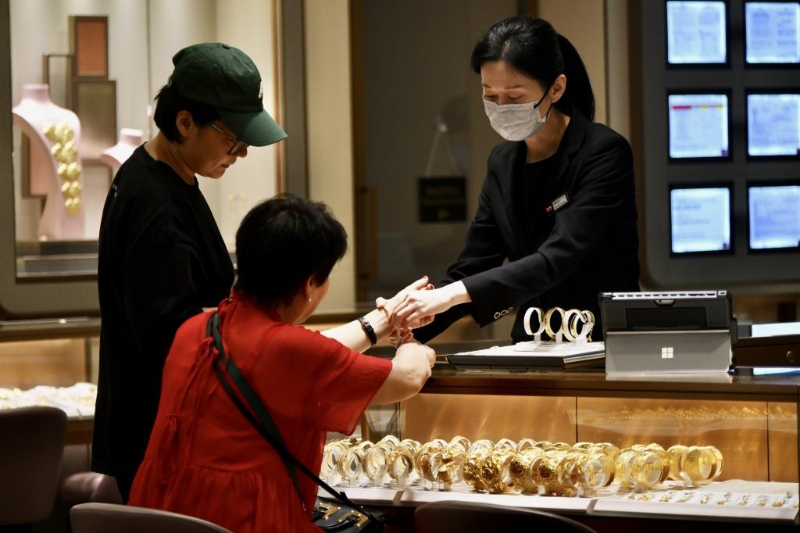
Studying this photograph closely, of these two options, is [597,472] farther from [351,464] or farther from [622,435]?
[351,464]

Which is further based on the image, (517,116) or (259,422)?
(517,116)

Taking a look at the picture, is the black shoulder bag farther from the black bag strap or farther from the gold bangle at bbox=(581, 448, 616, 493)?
the gold bangle at bbox=(581, 448, 616, 493)

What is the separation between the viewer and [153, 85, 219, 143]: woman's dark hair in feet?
8.43

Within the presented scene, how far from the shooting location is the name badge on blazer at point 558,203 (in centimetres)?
298

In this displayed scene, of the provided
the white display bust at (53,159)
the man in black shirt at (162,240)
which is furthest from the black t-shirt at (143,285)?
the white display bust at (53,159)

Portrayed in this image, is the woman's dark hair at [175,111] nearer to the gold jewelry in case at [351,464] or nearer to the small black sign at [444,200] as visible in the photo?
the gold jewelry in case at [351,464]

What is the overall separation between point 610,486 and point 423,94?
417 cm

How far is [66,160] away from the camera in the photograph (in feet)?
17.1

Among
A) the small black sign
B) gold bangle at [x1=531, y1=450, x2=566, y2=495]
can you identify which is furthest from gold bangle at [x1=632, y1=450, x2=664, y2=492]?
the small black sign

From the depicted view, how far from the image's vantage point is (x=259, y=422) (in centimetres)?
213

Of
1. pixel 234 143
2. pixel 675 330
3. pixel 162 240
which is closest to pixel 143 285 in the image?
pixel 162 240

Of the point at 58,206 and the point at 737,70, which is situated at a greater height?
the point at 737,70

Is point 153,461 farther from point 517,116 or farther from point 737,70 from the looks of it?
point 737,70

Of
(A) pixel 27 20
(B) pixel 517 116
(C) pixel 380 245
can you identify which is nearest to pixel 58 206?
(A) pixel 27 20
